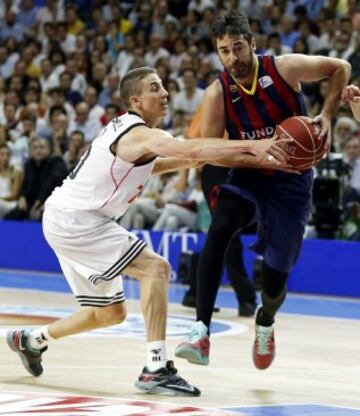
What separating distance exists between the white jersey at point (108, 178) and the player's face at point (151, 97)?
0.29 ft

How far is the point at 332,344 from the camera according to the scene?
8.94m

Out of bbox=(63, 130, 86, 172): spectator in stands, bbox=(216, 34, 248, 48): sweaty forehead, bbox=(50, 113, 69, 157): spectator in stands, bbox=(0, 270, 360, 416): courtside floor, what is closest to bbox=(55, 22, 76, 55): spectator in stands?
bbox=(50, 113, 69, 157): spectator in stands

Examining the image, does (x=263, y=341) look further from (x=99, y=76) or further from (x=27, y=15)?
(x=27, y=15)

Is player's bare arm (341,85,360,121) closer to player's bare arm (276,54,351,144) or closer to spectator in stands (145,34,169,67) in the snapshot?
player's bare arm (276,54,351,144)

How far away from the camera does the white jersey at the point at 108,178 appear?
6.59m

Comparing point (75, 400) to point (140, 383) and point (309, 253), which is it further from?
point (309, 253)

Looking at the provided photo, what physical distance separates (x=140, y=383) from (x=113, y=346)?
1993mm

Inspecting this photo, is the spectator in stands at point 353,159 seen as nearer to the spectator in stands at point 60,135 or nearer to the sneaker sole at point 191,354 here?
the spectator in stands at point 60,135

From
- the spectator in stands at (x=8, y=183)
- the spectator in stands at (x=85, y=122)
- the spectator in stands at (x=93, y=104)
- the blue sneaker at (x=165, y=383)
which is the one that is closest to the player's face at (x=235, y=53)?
the blue sneaker at (x=165, y=383)

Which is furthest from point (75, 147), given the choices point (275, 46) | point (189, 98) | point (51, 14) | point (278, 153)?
point (278, 153)

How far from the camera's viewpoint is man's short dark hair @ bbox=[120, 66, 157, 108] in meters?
6.73

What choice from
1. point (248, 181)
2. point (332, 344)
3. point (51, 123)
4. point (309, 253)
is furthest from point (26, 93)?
point (248, 181)

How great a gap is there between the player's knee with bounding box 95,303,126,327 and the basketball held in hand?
4.47ft

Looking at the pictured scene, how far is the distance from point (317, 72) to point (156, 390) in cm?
208
